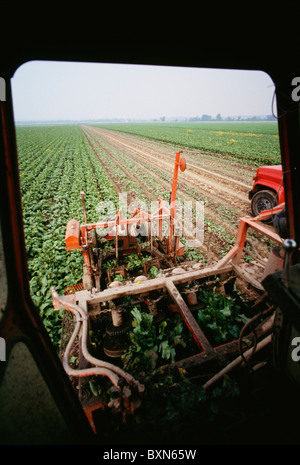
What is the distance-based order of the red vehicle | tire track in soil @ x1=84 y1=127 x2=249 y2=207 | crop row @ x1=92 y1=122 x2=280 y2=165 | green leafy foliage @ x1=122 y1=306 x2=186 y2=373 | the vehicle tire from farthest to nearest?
crop row @ x1=92 y1=122 x2=280 y2=165 → tire track in soil @ x1=84 y1=127 x2=249 y2=207 → the vehicle tire → the red vehicle → green leafy foliage @ x1=122 y1=306 x2=186 y2=373

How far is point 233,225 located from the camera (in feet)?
27.2

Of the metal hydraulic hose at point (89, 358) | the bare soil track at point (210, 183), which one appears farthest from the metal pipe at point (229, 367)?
the bare soil track at point (210, 183)

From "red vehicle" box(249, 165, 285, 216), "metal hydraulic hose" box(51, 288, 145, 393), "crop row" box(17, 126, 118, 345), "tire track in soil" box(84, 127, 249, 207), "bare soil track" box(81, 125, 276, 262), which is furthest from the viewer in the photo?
"tire track in soil" box(84, 127, 249, 207)

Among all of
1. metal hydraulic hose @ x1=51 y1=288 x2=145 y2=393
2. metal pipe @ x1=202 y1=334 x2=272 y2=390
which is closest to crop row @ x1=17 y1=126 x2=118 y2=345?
metal hydraulic hose @ x1=51 y1=288 x2=145 y2=393

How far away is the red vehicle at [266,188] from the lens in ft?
24.4

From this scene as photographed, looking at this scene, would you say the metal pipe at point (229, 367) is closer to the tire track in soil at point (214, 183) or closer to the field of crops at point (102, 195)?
the field of crops at point (102, 195)

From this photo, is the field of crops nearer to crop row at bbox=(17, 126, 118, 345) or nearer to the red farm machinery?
crop row at bbox=(17, 126, 118, 345)

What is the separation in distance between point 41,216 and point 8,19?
8.95 meters

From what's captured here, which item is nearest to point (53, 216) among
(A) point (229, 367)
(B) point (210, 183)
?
(A) point (229, 367)

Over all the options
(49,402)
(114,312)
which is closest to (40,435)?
(49,402)

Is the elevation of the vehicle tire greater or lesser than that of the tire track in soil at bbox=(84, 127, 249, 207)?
lesser

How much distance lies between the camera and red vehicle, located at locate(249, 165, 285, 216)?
24.4 ft

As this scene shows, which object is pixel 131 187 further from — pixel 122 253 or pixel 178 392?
pixel 178 392

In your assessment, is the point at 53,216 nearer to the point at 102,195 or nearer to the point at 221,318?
the point at 102,195
